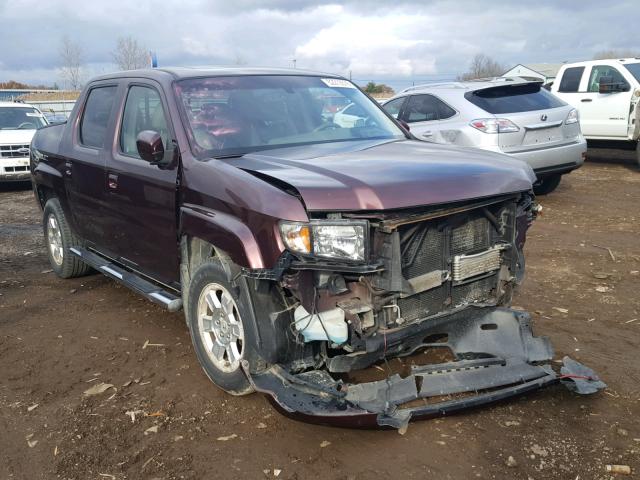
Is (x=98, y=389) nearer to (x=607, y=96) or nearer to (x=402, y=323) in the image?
(x=402, y=323)

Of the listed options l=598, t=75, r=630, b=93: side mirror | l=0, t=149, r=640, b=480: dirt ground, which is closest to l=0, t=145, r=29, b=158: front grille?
l=0, t=149, r=640, b=480: dirt ground

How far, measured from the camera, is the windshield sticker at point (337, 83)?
191 inches

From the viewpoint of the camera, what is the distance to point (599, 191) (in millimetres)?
10359

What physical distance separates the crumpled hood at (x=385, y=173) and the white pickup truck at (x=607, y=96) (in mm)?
9516

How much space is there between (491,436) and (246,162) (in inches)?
80.2

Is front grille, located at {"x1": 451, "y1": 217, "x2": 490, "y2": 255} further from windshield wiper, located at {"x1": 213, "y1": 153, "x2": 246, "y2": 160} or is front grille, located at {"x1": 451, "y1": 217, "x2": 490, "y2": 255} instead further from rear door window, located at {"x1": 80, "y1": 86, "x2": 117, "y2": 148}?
rear door window, located at {"x1": 80, "y1": 86, "x2": 117, "y2": 148}

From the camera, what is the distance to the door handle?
4624 mm

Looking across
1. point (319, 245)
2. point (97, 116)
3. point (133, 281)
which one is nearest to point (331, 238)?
point (319, 245)

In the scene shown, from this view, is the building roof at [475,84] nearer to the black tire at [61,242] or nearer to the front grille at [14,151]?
the black tire at [61,242]

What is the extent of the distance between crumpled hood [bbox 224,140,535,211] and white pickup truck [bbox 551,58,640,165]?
31.2ft

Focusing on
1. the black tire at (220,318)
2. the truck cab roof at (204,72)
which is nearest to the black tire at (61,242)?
the truck cab roof at (204,72)

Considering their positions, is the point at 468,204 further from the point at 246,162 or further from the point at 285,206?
the point at 246,162

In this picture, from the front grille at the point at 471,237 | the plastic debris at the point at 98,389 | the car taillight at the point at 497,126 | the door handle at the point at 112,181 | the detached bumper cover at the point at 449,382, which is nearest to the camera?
the detached bumper cover at the point at 449,382

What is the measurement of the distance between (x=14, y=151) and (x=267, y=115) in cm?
1006
